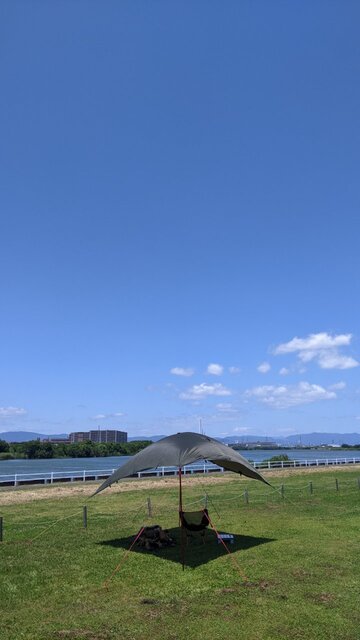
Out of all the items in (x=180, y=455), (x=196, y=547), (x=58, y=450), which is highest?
(x=180, y=455)

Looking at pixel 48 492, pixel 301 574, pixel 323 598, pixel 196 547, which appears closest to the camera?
pixel 323 598

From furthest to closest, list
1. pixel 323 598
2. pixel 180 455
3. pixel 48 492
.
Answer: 1. pixel 48 492
2. pixel 180 455
3. pixel 323 598

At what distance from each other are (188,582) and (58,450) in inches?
5321

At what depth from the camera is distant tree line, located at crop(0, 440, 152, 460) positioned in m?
132

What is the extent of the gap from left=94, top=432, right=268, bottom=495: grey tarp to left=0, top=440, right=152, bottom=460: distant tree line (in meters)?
118

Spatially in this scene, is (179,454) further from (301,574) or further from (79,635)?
(79,635)

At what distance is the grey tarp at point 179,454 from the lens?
1219cm

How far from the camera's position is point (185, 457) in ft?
39.7

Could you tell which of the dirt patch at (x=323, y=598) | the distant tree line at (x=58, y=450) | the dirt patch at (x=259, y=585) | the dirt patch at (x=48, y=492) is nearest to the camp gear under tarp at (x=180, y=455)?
the dirt patch at (x=259, y=585)

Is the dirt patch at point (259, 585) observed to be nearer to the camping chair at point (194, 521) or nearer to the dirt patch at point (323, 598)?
the dirt patch at point (323, 598)

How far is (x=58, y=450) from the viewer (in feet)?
447

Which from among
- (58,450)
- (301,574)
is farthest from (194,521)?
(58,450)

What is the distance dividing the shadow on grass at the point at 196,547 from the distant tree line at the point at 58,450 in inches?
4641

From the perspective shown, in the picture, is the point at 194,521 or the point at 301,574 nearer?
the point at 301,574
